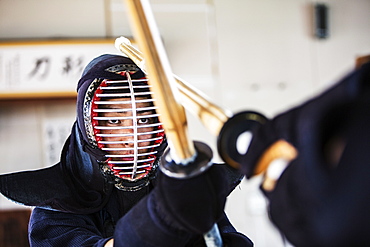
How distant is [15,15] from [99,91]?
7.81 ft

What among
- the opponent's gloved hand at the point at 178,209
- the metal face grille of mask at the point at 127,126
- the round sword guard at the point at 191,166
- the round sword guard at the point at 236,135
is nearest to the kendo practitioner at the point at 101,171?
the metal face grille of mask at the point at 127,126

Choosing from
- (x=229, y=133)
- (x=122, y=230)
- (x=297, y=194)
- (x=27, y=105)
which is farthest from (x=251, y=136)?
(x=27, y=105)

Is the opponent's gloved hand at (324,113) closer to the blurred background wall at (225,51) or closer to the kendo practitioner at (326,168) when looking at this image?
the kendo practitioner at (326,168)

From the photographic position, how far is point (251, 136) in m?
0.65

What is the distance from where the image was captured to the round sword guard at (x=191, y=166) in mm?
744

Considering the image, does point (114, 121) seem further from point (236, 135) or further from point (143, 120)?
point (236, 135)

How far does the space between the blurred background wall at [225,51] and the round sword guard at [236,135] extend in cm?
283

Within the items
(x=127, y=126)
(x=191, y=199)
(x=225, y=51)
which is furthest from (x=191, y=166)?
(x=225, y=51)

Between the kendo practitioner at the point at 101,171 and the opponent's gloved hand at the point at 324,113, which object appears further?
the kendo practitioner at the point at 101,171

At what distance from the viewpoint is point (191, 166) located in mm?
750

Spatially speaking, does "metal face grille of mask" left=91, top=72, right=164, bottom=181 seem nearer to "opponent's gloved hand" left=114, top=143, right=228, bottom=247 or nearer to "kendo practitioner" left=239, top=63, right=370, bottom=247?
"opponent's gloved hand" left=114, top=143, right=228, bottom=247

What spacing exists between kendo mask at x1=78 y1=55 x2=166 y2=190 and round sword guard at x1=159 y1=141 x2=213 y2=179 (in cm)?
51

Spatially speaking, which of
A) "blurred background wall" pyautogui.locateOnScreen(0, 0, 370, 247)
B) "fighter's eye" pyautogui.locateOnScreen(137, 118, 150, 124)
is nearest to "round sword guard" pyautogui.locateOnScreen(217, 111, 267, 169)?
"fighter's eye" pyautogui.locateOnScreen(137, 118, 150, 124)

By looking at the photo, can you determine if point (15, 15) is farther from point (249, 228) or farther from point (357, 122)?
point (357, 122)
